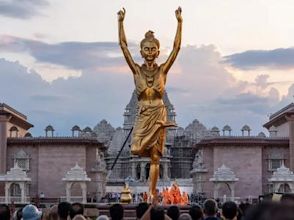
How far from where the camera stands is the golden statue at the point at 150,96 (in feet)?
62.3

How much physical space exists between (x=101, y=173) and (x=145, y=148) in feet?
127

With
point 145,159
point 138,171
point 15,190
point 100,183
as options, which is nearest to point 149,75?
point 15,190

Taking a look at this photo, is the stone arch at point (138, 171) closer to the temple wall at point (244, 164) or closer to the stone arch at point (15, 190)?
the temple wall at point (244, 164)

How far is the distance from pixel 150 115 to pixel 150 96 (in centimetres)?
46

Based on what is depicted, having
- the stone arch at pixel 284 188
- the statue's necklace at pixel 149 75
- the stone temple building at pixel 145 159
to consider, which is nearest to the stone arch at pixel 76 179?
the stone arch at pixel 284 188

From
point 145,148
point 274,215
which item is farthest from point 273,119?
point 274,215

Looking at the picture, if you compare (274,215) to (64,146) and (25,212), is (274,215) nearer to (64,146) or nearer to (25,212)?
(25,212)

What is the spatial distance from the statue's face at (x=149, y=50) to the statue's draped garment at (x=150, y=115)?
33 centimetres

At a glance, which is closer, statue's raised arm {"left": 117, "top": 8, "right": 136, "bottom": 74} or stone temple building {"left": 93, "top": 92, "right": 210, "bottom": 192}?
statue's raised arm {"left": 117, "top": 8, "right": 136, "bottom": 74}

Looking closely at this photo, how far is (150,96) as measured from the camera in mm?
19391

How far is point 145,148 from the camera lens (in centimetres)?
1936

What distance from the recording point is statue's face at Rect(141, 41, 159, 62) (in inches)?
747

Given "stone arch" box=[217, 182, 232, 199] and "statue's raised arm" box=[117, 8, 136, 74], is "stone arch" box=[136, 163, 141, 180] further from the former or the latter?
"statue's raised arm" box=[117, 8, 136, 74]

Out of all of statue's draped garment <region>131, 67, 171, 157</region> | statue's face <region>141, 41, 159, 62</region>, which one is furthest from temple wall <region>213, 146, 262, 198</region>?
statue's face <region>141, 41, 159, 62</region>
